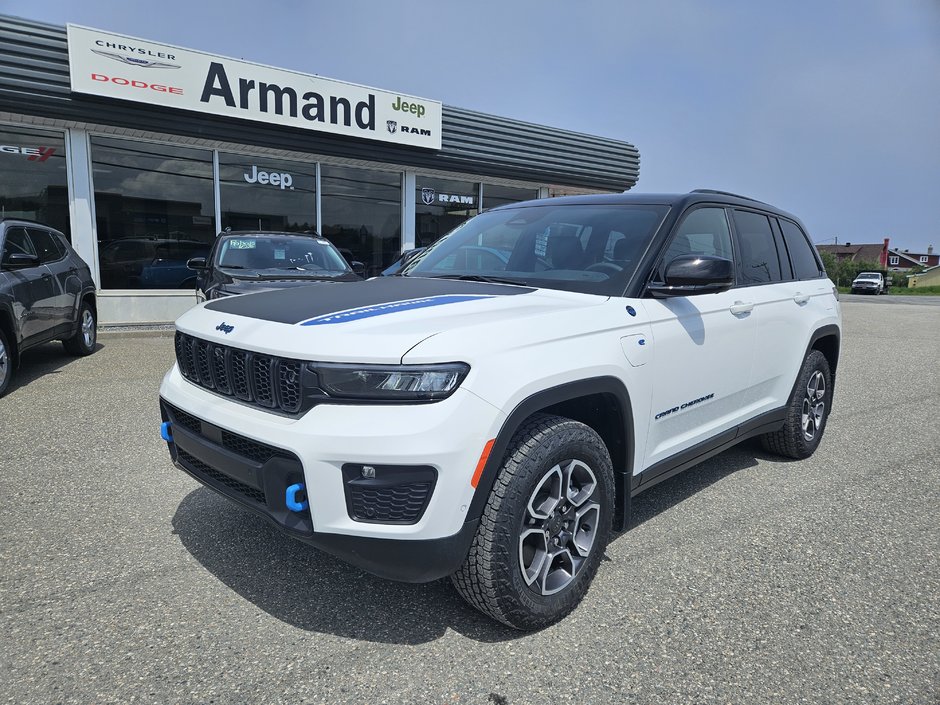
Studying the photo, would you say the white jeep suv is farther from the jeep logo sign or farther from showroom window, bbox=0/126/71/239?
the jeep logo sign

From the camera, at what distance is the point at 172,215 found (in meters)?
12.0

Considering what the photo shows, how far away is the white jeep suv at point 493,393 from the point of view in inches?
82.4

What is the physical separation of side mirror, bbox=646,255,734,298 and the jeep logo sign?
1140 cm

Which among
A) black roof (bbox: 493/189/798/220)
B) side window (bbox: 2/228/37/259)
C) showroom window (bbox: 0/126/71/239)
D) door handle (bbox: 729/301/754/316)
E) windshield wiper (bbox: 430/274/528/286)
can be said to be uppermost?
showroom window (bbox: 0/126/71/239)

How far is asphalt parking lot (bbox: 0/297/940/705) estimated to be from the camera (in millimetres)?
→ 2172

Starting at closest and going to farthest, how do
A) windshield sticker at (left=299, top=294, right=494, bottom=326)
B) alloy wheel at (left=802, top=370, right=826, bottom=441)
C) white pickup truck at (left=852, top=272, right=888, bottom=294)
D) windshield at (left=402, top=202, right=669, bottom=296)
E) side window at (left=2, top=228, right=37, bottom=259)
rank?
windshield sticker at (left=299, top=294, right=494, bottom=326) < windshield at (left=402, top=202, right=669, bottom=296) < alloy wheel at (left=802, top=370, right=826, bottom=441) < side window at (left=2, top=228, right=37, bottom=259) < white pickup truck at (left=852, top=272, right=888, bottom=294)

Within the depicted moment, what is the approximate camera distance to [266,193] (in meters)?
12.9

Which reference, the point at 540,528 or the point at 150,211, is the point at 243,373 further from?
the point at 150,211

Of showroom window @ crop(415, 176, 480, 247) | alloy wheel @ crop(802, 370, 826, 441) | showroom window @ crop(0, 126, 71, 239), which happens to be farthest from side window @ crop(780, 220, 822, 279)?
showroom window @ crop(0, 126, 71, 239)

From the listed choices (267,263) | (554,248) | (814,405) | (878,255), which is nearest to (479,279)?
(554,248)

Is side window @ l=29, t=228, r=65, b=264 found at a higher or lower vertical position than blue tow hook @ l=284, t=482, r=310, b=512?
higher

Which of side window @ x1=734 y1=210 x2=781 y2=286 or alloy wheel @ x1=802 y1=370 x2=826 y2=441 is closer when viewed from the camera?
side window @ x1=734 y1=210 x2=781 y2=286

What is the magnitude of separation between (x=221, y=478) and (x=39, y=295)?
5755 mm

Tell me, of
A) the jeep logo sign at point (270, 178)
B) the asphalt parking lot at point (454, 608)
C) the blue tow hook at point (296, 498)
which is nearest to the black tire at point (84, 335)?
the asphalt parking lot at point (454, 608)
